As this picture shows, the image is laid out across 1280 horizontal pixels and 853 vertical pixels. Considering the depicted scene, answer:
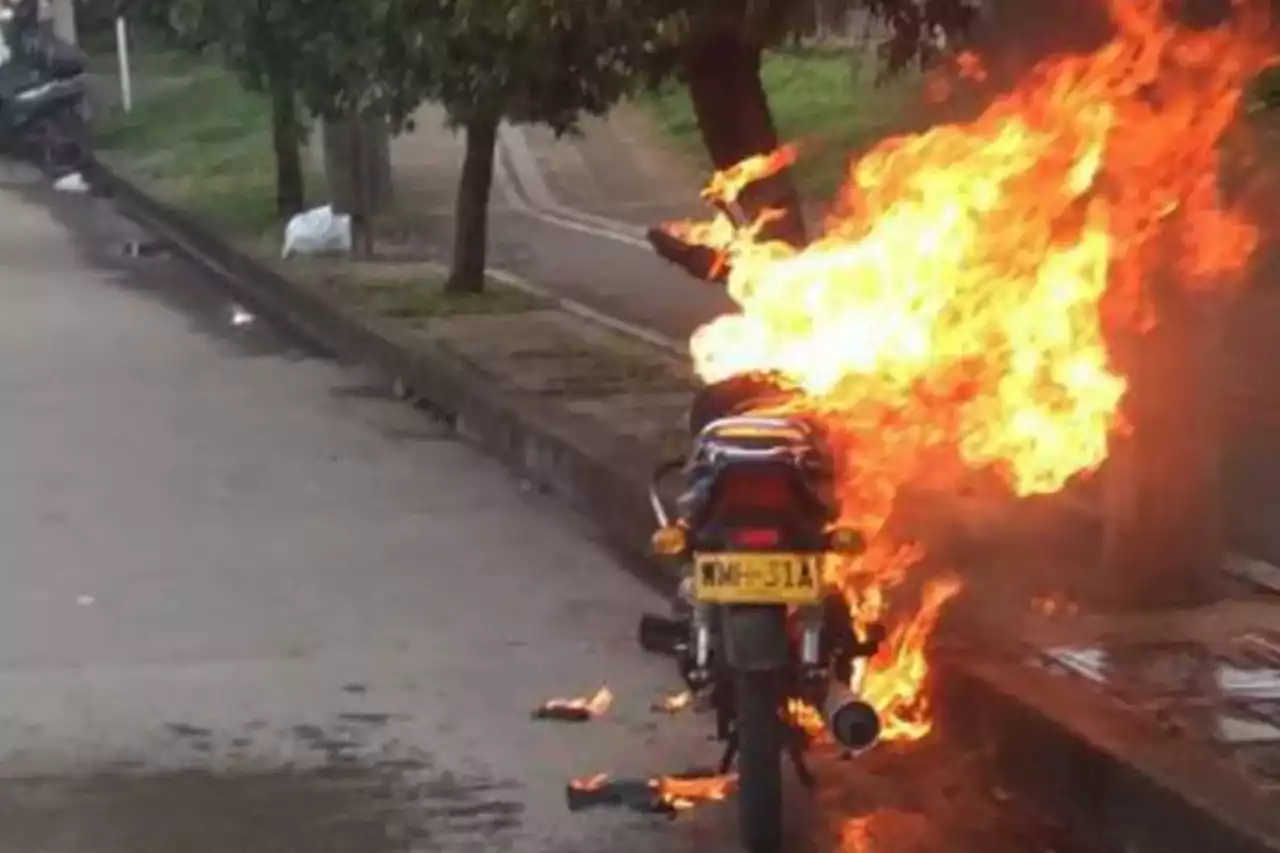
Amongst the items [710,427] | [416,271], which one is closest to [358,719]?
[710,427]

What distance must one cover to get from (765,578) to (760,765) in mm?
448

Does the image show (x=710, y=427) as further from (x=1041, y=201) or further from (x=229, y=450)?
(x=229, y=450)

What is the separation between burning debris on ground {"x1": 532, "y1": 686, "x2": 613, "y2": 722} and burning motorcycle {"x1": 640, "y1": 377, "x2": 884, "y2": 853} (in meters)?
1.31

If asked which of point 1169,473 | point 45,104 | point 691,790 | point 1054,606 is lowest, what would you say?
point 45,104

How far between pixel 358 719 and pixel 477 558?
2482 mm

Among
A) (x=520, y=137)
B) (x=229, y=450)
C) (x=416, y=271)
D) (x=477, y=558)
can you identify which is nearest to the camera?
(x=477, y=558)

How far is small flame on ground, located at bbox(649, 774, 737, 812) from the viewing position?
6945 mm

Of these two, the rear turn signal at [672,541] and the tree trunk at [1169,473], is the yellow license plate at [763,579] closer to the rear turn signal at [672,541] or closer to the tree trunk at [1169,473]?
the rear turn signal at [672,541]

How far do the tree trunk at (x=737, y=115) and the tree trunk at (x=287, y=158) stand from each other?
32.6ft

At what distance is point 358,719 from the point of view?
7941mm

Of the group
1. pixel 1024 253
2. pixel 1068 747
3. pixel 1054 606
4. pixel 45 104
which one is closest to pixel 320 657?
pixel 1054 606

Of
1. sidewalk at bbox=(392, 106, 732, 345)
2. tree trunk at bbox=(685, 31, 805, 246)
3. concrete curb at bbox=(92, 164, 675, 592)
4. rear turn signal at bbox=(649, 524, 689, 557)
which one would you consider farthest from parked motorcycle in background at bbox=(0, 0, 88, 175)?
rear turn signal at bbox=(649, 524, 689, 557)

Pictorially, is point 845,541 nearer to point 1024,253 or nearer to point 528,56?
point 1024,253

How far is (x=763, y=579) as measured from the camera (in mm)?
6422
